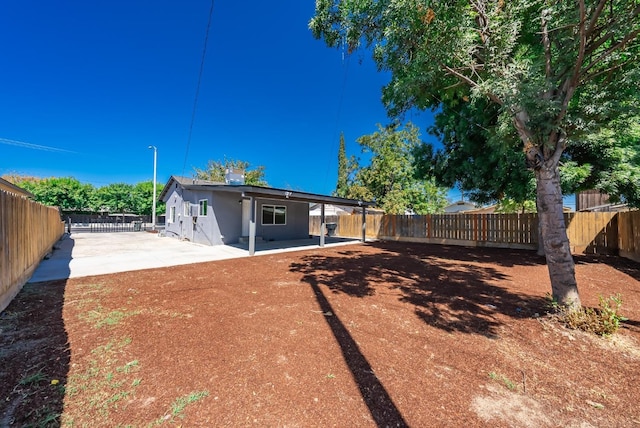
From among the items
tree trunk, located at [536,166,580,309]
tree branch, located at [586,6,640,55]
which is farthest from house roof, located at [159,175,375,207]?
tree branch, located at [586,6,640,55]

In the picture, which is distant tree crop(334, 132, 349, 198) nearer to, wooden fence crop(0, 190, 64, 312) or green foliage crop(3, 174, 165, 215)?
green foliage crop(3, 174, 165, 215)

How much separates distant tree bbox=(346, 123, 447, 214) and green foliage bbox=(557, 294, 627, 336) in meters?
18.2

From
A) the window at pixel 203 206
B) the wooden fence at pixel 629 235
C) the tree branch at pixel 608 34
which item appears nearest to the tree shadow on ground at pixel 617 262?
the wooden fence at pixel 629 235

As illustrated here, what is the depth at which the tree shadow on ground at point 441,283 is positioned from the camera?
3.91 meters

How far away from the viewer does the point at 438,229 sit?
1388 centimetres

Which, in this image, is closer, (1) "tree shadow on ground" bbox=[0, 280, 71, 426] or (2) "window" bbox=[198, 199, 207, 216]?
(1) "tree shadow on ground" bbox=[0, 280, 71, 426]

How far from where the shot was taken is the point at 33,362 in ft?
8.55

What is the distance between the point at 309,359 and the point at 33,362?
2749mm

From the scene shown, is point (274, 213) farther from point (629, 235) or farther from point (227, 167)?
point (227, 167)

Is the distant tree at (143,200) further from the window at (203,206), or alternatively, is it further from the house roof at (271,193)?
the window at (203,206)

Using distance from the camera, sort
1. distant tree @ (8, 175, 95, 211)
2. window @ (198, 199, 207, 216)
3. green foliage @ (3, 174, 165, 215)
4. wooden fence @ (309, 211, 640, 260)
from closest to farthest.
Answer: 1. wooden fence @ (309, 211, 640, 260)
2. window @ (198, 199, 207, 216)
3. distant tree @ (8, 175, 95, 211)
4. green foliage @ (3, 174, 165, 215)

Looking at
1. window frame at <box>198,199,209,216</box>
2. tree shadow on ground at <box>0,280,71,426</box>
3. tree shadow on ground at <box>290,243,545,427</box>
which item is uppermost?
window frame at <box>198,199,209,216</box>

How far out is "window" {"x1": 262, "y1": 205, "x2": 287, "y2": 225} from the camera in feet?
45.5

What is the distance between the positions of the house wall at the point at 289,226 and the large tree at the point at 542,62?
411 inches
